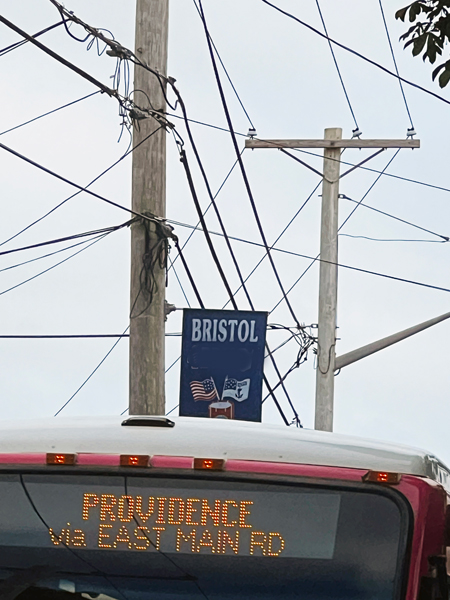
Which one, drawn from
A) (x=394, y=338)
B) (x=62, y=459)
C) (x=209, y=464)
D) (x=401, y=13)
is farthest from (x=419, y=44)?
(x=394, y=338)

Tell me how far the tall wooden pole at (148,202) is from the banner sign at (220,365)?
191cm

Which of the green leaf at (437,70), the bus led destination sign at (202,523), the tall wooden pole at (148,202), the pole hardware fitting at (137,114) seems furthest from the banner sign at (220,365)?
the bus led destination sign at (202,523)

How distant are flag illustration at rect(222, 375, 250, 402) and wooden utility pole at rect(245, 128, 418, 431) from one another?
659cm

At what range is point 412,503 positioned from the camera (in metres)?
3.81

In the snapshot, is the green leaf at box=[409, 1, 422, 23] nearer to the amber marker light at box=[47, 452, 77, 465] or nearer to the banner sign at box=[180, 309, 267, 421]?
the amber marker light at box=[47, 452, 77, 465]

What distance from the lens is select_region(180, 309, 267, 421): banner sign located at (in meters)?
14.3

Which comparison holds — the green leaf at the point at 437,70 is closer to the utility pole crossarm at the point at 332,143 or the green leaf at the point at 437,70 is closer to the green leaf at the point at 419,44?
the green leaf at the point at 419,44

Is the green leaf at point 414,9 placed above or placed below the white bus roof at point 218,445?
above

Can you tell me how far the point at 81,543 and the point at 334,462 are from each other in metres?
0.88

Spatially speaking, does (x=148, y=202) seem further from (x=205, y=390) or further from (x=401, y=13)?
(x=401, y=13)

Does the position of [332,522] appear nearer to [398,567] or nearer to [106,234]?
[398,567]

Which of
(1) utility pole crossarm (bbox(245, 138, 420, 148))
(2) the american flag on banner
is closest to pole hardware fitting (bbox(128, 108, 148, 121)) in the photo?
(2) the american flag on banner

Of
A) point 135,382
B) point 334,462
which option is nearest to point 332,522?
point 334,462

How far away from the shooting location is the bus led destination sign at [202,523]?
12.5 feet
